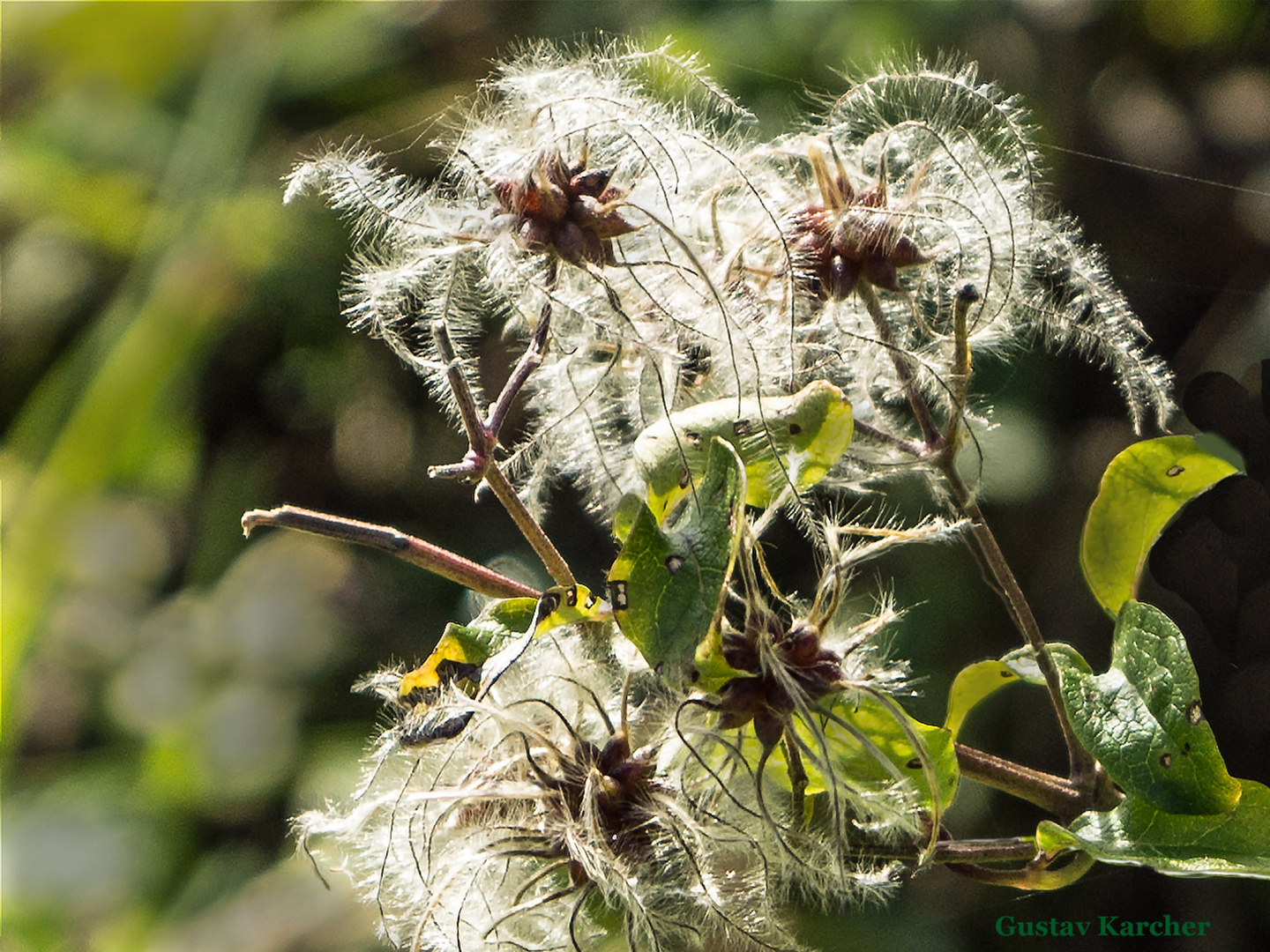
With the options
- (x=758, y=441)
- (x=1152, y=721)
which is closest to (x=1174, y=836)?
(x=1152, y=721)

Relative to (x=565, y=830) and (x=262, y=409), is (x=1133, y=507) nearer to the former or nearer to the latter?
(x=565, y=830)

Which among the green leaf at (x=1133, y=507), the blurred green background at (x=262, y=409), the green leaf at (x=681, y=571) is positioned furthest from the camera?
the blurred green background at (x=262, y=409)

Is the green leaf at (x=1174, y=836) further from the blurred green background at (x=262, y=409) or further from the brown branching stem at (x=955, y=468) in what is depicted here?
the blurred green background at (x=262, y=409)

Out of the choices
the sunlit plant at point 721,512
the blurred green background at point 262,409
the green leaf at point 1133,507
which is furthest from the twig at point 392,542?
the blurred green background at point 262,409

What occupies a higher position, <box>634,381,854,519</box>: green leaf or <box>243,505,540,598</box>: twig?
<box>634,381,854,519</box>: green leaf

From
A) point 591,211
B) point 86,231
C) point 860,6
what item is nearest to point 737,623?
point 591,211

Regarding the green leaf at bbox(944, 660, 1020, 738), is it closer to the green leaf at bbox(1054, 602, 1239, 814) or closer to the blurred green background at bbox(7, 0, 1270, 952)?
the green leaf at bbox(1054, 602, 1239, 814)

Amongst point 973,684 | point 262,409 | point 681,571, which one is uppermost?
point 681,571

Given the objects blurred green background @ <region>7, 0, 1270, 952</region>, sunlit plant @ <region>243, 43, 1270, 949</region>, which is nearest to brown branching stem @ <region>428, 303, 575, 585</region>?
sunlit plant @ <region>243, 43, 1270, 949</region>
